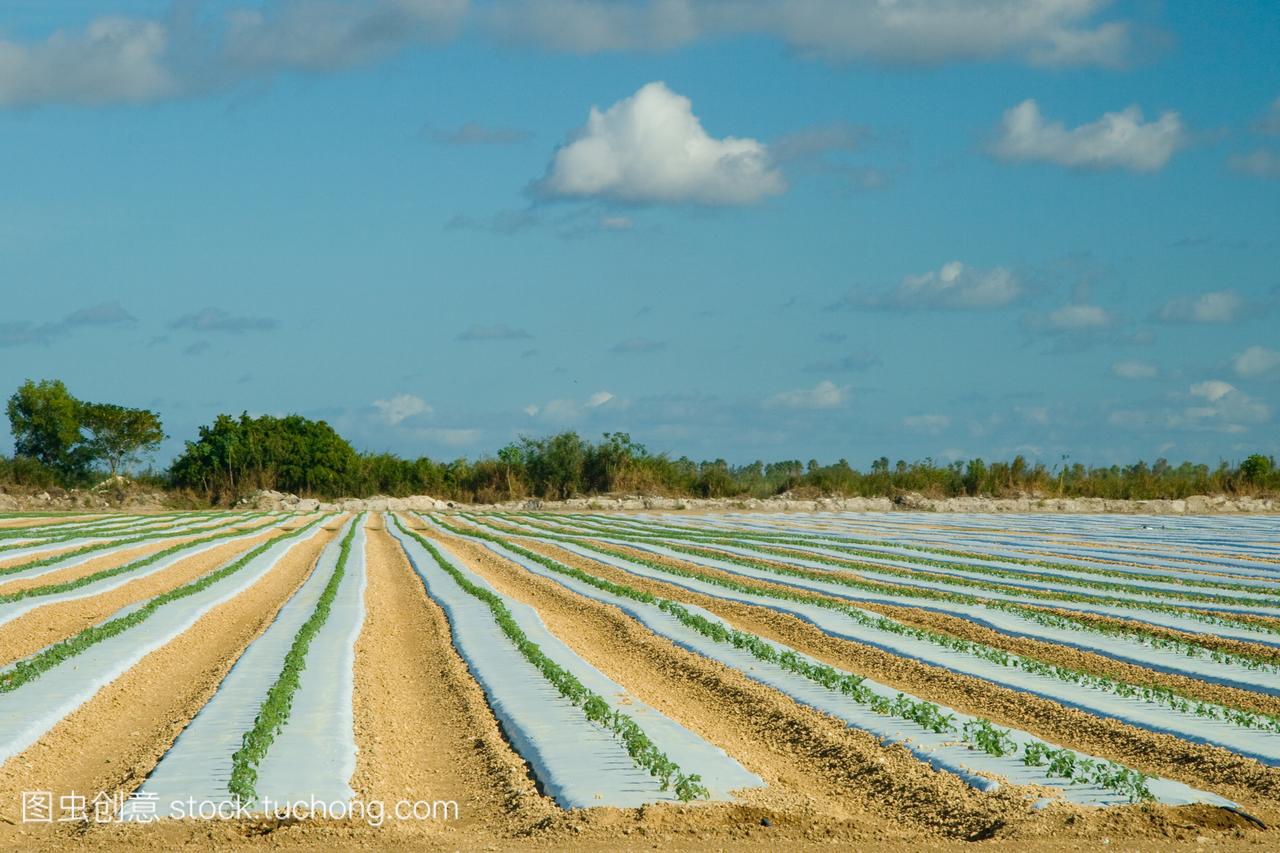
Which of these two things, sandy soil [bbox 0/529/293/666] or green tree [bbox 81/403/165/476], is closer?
sandy soil [bbox 0/529/293/666]

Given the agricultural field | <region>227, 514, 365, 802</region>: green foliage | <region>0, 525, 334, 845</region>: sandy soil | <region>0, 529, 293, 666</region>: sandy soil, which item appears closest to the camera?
the agricultural field

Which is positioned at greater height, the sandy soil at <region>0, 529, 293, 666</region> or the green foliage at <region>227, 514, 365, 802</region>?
the sandy soil at <region>0, 529, 293, 666</region>

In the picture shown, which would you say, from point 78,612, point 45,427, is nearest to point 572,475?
point 45,427

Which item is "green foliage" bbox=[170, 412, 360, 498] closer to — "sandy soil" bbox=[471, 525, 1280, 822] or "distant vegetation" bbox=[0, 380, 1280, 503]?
"distant vegetation" bbox=[0, 380, 1280, 503]

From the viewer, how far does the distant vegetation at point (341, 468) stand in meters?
58.3

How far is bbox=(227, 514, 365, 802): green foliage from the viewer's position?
6.88 metres

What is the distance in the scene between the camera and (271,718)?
8.34 m

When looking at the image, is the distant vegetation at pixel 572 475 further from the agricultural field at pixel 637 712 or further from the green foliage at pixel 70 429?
the agricultural field at pixel 637 712

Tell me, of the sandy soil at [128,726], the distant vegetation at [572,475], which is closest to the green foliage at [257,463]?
the distant vegetation at [572,475]

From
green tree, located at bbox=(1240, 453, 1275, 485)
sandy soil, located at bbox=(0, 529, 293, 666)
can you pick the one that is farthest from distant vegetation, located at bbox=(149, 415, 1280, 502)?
sandy soil, located at bbox=(0, 529, 293, 666)

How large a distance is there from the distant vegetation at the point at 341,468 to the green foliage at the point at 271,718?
46.1 meters

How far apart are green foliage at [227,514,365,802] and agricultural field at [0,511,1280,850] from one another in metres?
0.03

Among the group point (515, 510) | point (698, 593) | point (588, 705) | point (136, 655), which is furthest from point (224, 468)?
point (588, 705)

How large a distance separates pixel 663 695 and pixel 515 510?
149 ft
